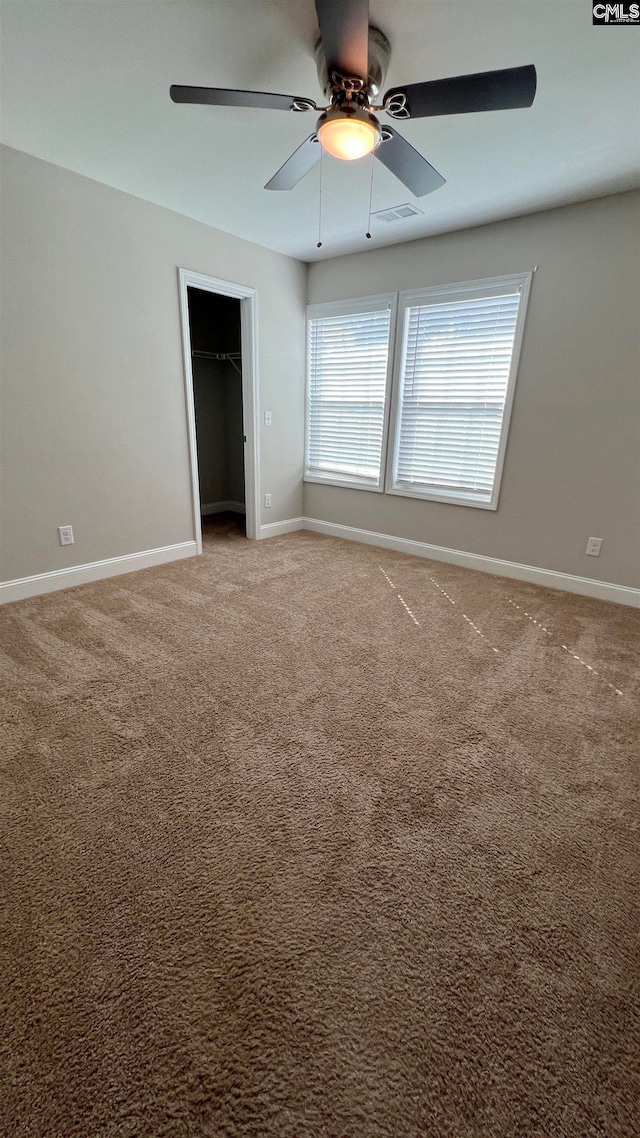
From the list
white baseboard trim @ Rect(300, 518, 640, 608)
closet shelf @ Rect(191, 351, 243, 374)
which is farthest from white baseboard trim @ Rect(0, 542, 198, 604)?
closet shelf @ Rect(191, 351, 243, 374)

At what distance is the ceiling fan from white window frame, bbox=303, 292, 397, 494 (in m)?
2.10

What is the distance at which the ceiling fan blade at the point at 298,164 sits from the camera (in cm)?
186

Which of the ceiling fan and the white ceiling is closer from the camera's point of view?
the ceiling fan

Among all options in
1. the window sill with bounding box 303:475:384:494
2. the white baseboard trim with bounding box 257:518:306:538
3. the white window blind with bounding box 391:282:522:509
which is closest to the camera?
the white window blind with bounding box 391:282:522:509

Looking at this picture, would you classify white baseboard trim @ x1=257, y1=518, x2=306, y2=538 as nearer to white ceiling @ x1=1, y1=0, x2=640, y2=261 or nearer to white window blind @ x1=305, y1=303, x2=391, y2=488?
white window blind @ x1=305, y1=303, x2=391, y2=488

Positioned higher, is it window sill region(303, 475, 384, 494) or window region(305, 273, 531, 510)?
window region(305, 273, 531, 510)

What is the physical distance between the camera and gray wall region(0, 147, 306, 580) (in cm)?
273

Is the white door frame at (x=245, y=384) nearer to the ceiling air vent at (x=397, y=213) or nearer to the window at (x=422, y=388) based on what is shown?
the window at (x=422, y=388)

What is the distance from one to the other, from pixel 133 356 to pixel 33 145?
1.15 m

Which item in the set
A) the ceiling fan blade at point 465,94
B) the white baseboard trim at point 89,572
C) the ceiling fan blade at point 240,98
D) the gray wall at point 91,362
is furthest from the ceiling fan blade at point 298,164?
the white baseboard trim at point 89,572

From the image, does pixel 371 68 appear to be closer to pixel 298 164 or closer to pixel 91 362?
pixel 298 164

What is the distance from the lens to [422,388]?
12.7ft

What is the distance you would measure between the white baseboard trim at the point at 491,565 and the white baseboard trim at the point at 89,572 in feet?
4.36

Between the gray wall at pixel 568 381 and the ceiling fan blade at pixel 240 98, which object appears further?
the gray wall at pixel 568 381
